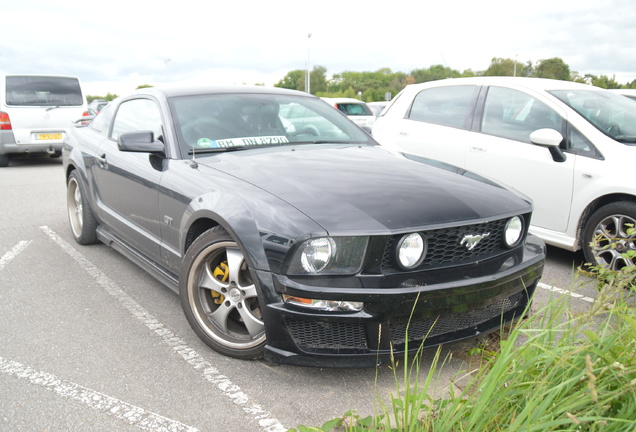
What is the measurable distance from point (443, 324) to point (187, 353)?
1.43m

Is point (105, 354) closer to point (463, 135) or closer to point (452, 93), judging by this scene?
point (463, 135)

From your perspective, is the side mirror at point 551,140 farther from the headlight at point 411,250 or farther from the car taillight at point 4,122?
the car taillight at point 4,122

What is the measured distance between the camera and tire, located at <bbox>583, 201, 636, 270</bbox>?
4.14m

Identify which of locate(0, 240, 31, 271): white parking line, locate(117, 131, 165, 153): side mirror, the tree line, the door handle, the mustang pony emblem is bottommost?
locate(0, 240, 31, 271): white parking line

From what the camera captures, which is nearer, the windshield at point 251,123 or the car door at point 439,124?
the windshield at point 251,123

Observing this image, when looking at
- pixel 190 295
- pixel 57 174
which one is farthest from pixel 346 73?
pixel 190 295

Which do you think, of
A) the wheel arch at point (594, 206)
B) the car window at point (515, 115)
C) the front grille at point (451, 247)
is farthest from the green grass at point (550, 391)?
the car window at point (515, 115)

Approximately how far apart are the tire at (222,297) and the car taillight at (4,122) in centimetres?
998

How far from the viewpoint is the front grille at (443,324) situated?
263 cm

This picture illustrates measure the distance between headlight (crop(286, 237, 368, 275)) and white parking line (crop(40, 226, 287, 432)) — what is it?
0.66 m

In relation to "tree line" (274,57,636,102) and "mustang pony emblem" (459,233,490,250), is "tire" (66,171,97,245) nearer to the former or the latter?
"mustang pony emblem" (459,233,490,250)

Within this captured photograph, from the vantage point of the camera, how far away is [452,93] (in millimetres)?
5793

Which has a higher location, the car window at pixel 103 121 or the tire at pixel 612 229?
the car window at pixel 103 121

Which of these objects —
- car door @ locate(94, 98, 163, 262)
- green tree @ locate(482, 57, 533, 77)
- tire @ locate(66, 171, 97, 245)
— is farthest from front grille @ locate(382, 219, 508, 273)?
green tree @ locate(482, 57, 533, 77)
